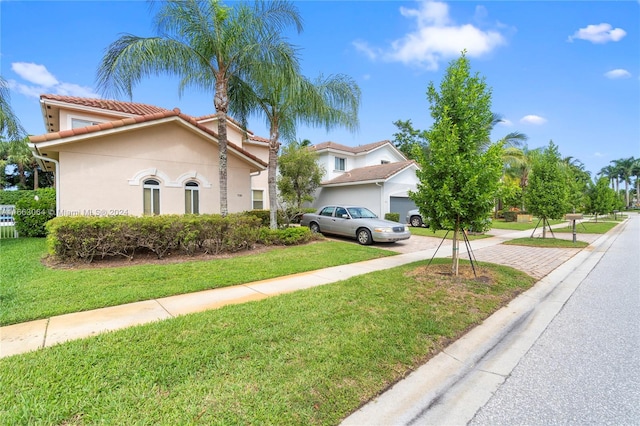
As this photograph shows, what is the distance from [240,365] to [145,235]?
636 centimetres

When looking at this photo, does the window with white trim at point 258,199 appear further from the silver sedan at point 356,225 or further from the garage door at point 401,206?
the garage door at point 401,206

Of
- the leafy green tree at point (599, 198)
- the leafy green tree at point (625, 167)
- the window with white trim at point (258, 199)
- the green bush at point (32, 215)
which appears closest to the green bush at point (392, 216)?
the window with white trim at point (258, 199)

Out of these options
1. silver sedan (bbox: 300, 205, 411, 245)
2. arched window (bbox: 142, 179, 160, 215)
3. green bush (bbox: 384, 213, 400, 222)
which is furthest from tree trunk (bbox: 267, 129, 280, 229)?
green bush (bbox: 384, 213, 400, 222)

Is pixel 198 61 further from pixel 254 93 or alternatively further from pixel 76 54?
pixel 76 54

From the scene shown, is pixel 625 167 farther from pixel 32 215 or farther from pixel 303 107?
pixel 32 215

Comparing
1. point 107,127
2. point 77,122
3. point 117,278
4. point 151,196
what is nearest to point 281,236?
point 151,196

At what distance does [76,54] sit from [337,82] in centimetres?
906

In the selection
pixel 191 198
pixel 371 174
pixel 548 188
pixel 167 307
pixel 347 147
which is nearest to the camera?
pixel 167 307

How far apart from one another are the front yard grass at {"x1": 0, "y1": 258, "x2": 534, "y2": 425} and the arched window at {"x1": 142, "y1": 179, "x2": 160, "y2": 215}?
7875 mm

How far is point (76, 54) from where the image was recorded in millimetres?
9445

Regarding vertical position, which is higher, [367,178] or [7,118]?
[7,118]

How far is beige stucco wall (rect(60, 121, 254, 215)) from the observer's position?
9352mm

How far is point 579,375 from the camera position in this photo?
3217mm

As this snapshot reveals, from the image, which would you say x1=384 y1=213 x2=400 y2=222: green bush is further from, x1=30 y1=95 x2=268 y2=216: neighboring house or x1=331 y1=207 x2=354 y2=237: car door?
x1=30 y1=95 x2=268 y2=216: neighboring house
